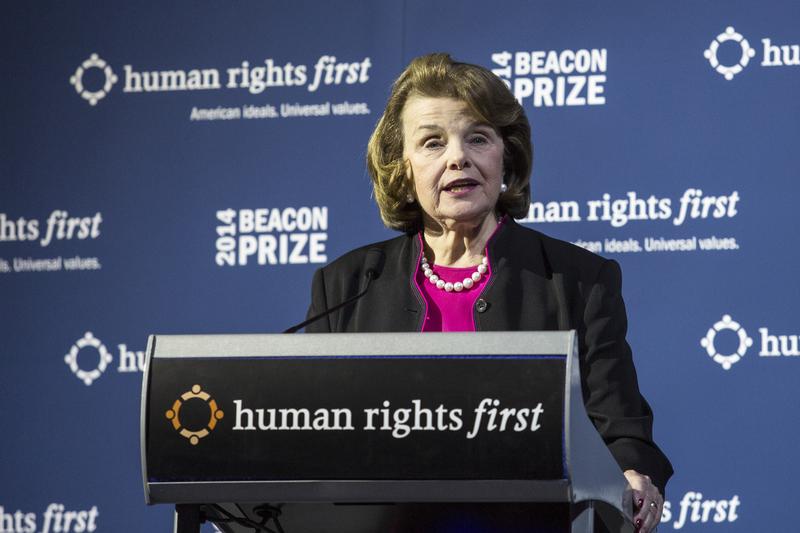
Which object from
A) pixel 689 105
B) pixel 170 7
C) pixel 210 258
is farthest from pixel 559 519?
pixel 170 7

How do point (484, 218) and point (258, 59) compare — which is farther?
point (258, 59)

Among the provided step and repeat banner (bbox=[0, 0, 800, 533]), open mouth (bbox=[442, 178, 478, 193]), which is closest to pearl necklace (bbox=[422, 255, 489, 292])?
open mouth (bbox=[442, 178, 478, 193])

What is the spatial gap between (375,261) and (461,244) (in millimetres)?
163

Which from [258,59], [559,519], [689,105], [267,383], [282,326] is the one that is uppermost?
[258,59]

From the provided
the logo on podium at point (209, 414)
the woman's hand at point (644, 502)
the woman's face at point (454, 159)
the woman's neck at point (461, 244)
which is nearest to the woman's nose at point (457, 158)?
the woman's face at point (454, 159)

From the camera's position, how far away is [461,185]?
6.06 feet

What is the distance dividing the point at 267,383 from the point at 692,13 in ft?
7.94

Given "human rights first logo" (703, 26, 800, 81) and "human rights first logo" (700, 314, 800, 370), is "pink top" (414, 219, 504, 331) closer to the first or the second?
"human rights first logo" (700, 314, 800, 370)

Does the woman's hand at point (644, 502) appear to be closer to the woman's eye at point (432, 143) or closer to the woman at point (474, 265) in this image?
the woman at point (474, 265)

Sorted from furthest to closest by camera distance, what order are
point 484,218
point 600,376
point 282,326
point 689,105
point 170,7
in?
1. point 170,7
2. point 282,326
3. point 689,105
4. point 484,218
5. point 600,376

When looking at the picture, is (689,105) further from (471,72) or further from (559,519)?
(559,519)

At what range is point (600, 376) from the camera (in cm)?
176

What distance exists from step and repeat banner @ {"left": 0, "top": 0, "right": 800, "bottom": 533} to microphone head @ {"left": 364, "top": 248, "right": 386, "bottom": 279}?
151 cm

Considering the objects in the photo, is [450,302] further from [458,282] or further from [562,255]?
[562,255]
